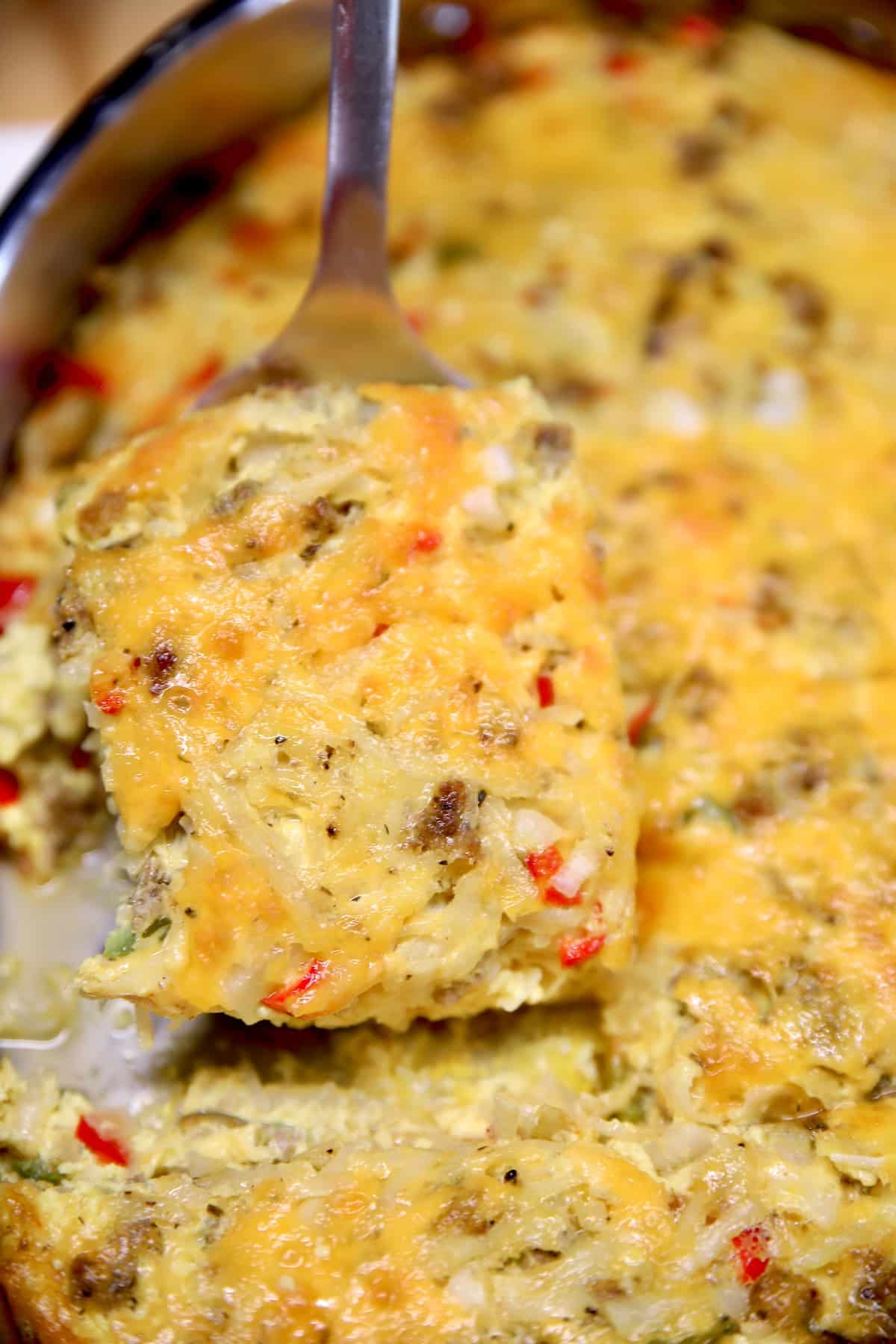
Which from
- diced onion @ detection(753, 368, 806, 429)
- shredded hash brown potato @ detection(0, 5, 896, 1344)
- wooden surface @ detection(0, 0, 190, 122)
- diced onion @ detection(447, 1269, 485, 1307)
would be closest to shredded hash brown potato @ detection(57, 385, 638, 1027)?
shredded hash brown potato @ detection(0, 5, 896, 1344)

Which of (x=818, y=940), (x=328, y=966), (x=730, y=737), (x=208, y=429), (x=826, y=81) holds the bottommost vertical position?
(x=818, y=940)

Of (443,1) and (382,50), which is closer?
(382,50)

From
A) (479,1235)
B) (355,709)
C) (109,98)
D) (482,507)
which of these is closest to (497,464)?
(482,507)

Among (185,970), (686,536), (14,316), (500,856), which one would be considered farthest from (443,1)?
(185,970)

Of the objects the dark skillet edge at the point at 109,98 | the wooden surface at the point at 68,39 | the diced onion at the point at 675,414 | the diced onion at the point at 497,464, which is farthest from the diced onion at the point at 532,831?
the wooden surface at the point at 68,39

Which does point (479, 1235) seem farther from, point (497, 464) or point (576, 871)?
point (497, 464)

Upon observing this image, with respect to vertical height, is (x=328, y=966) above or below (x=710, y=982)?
above

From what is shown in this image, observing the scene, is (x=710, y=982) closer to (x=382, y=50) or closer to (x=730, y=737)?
(x=730, y=737)
